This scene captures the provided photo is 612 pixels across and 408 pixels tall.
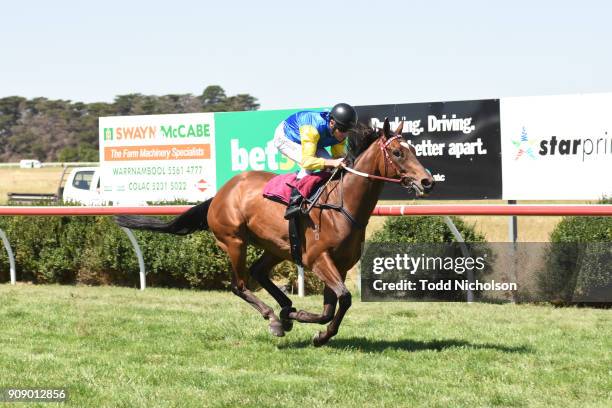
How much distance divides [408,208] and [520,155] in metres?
2.17

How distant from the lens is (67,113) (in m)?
105

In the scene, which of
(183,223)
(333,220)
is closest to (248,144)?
(183,223)

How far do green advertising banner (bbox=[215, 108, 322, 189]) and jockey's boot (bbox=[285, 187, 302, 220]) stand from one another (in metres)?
5.41

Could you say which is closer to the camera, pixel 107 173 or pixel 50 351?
pixel 50 351

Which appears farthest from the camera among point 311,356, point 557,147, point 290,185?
point 557,147

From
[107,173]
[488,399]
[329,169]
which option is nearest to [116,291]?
[107,173]

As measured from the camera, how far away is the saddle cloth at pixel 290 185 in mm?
6930

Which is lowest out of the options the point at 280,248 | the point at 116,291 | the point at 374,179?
the point at 116,291

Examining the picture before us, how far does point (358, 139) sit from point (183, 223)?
7.20 feet

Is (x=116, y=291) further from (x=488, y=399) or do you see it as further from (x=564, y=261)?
(x=488, y=399)

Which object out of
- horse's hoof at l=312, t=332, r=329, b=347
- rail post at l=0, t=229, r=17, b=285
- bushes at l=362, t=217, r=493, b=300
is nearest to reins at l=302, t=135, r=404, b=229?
horse's hoof at l=312, t=332, r=329, b=347

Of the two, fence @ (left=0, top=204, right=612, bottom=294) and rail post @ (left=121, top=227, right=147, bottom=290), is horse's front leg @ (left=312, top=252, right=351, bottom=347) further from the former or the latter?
rail post @ (left=121, top=227, right=147, bottom=290)

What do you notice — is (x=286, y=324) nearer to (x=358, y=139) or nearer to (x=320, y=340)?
(x=320, y=340)

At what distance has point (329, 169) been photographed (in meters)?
6.99
